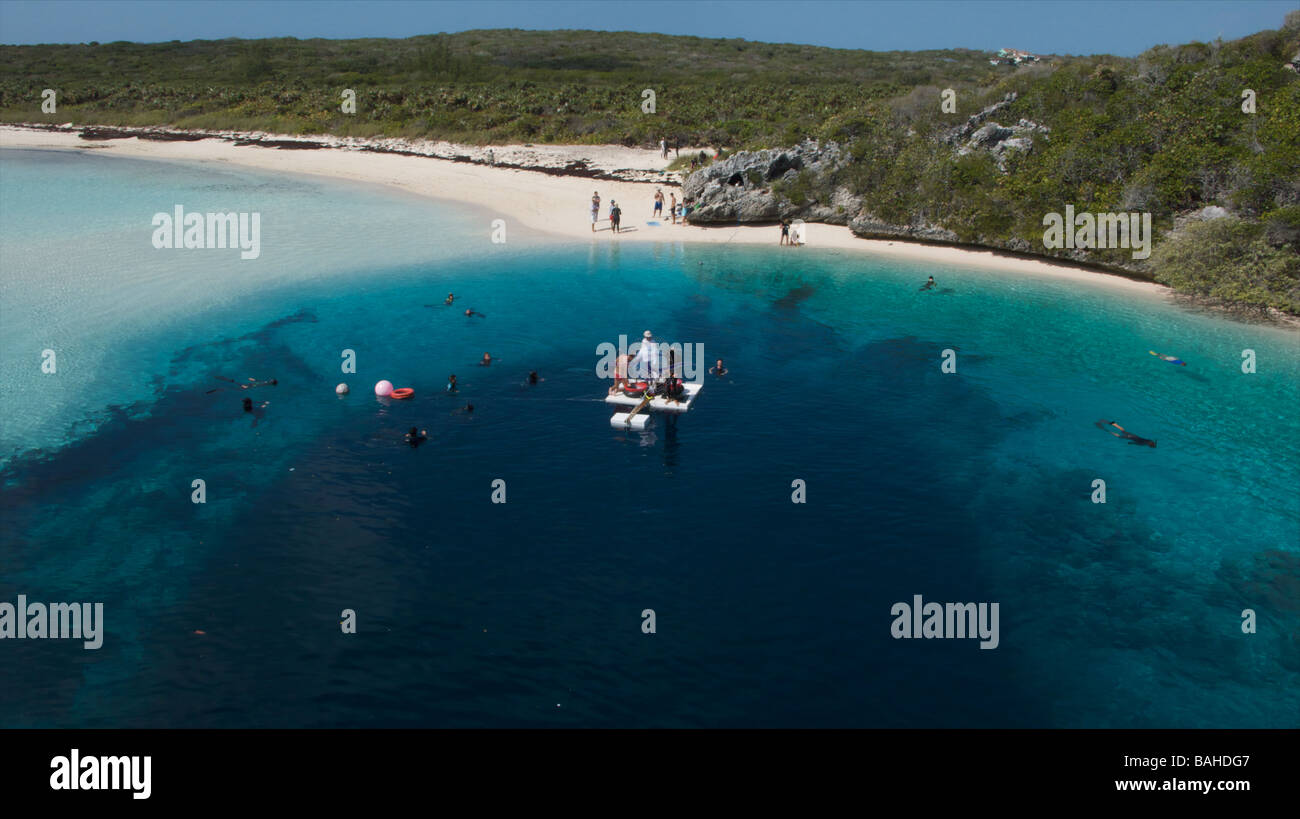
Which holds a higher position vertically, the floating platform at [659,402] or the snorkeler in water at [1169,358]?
the snorkeler in water at [1169,358]

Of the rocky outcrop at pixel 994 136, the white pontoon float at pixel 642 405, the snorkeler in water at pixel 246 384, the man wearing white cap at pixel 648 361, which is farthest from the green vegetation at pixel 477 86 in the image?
the snorkeler in water at pixel 246 384

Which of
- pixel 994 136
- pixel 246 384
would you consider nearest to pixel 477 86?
pixel 994 136

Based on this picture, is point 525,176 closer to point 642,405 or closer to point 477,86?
point 477,86

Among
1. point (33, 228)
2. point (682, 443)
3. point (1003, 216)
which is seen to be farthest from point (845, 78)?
point (682, 443)

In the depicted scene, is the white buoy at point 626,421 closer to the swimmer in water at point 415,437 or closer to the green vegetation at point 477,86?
the swimmer in water at point 415,437
